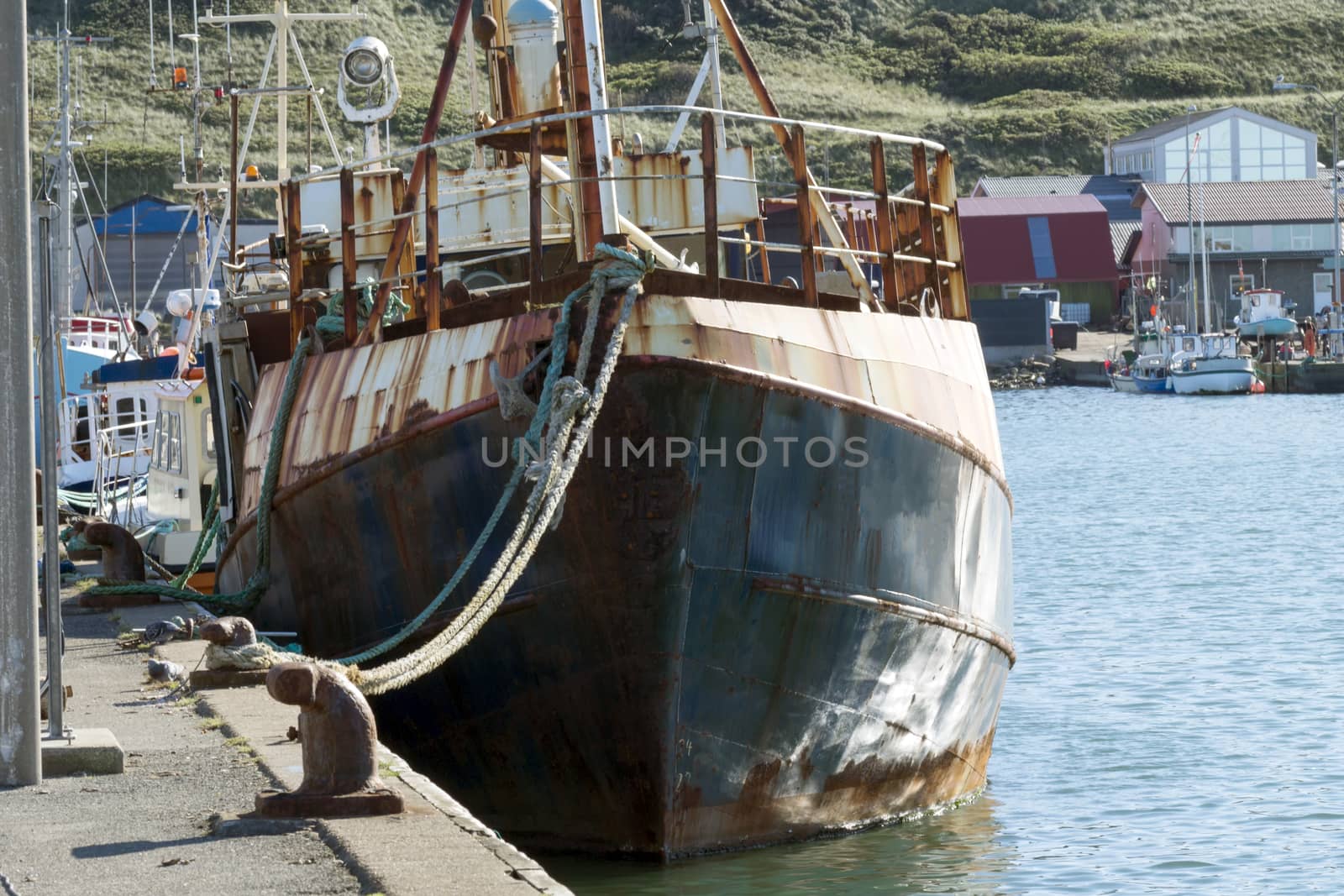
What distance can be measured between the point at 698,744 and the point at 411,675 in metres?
1.59

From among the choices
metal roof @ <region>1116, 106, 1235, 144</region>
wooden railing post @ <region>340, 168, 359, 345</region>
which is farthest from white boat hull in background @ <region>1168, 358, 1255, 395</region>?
wooden railing post @ <region>340, 168, 359, 345</region>

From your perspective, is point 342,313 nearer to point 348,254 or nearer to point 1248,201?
point 348,254

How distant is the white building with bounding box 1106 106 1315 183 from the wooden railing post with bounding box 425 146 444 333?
84364mm

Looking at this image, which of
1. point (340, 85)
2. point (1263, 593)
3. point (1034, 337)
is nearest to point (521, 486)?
point (340, 85)

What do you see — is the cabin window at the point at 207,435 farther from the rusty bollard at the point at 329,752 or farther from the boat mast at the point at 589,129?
the rusty bollard at the point at 329,752

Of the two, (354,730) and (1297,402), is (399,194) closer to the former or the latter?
(354,730)

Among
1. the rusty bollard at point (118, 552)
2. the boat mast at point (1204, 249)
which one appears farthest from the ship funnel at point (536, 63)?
the boat mast at point (1204, 249)

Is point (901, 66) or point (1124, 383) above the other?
point (901, 66)

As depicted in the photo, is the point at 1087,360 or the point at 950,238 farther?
the point at 1087,360

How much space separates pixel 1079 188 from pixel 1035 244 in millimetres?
10622

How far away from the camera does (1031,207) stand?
250ft

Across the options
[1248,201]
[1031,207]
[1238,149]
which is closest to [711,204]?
[1031,207]

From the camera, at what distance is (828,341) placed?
27.1 feet

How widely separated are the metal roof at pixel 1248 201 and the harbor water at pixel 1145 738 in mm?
47083
